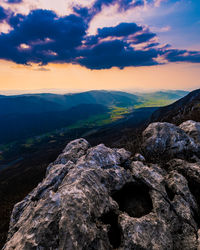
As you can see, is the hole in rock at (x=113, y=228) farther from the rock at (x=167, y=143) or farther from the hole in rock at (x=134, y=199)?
the rock at (x=167, y=143)

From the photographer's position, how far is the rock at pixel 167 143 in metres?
21.1

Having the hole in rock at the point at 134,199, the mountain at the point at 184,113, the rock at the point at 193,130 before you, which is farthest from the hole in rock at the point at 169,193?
the mountain at the point at 184,113

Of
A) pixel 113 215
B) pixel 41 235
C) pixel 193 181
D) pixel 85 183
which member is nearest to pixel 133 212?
pixel 113 215

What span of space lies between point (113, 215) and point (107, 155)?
8608mm

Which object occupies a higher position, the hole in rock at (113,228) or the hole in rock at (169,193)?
the hole in rock at (113,228)

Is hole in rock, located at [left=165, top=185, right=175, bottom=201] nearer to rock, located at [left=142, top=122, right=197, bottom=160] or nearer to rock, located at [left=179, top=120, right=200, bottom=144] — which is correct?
rock, located at [left=142, top=122, right=197, bottom=160]

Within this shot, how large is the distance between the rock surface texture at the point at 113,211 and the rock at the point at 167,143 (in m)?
3.06

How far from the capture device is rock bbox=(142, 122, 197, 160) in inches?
831

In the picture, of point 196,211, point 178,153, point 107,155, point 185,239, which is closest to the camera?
point 185,239

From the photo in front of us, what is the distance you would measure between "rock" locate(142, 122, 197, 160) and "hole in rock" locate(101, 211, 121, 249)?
13.8 metres

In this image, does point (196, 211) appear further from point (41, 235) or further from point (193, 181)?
point (41, 235)

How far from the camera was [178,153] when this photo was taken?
21125 mm

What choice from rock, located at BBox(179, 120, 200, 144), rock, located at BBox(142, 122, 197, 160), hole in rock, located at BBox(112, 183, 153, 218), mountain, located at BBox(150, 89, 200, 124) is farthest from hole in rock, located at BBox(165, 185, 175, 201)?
mountain, located at BBox(150, 89, 200, 124)

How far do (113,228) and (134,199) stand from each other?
168 inches
